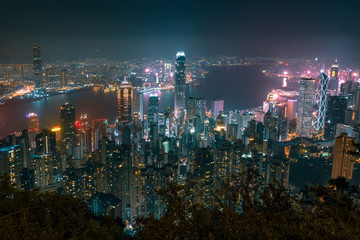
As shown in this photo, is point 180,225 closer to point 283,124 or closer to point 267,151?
point 267,151

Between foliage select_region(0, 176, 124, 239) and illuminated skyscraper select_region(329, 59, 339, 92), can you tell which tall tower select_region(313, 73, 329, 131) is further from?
foliage select_region(0, 176, 124, 239)

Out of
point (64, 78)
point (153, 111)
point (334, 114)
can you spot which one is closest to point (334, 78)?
point (334, 114)

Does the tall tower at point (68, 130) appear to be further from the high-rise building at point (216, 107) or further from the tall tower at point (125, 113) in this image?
the high-rise building at point (216, 107)

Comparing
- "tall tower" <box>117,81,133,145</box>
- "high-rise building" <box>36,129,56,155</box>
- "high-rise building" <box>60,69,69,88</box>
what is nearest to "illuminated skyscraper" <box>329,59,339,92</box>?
"tall tower" <box>117,81,133,145</box>

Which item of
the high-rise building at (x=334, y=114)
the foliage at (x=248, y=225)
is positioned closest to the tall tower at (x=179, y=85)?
the high-rise building at (x=334, y=114)

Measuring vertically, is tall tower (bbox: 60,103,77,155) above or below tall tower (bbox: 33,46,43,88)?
below

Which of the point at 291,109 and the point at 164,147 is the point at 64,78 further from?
the point at 291,109
